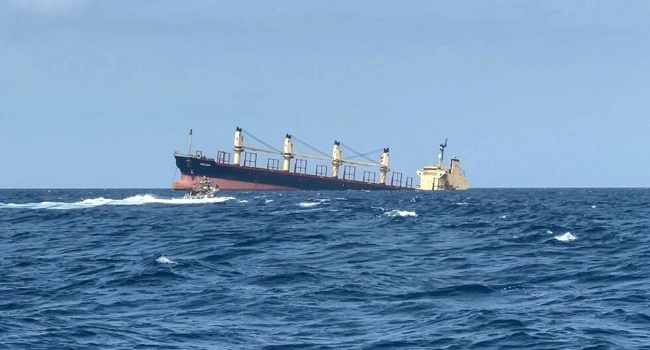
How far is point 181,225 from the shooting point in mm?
53625

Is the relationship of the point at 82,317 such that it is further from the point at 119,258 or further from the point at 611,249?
the point at 611,249

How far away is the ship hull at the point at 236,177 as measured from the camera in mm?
143125

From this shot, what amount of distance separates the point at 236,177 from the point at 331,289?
121m

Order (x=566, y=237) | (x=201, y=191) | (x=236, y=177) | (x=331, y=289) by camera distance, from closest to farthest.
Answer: (x=331, y=289) < (x=566, y=237) < (x=201, y=191) < (x=236, y=177)

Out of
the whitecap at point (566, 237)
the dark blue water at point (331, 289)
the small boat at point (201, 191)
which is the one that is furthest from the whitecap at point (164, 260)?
the small boat at point (201, 191)

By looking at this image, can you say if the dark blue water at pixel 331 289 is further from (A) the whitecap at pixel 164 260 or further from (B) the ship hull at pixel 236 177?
(B) the ship hull at pixel 236 177

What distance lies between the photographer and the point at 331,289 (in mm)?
25250

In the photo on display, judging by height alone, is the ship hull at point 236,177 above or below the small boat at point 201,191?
above

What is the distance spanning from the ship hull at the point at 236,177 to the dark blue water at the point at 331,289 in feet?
313

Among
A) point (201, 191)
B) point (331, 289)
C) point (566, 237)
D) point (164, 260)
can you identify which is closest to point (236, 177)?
point (201, 191)

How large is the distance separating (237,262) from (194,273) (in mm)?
3608

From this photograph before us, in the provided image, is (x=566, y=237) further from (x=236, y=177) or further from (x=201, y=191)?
(x=236, y=177)

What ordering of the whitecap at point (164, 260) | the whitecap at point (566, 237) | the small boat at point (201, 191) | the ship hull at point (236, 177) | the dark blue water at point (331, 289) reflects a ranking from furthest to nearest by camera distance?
the ship hull at point (236, 177), the small boat at point (201, 191), the whitecap at point (566, 237), the whitecap at point (164, 260), the dark blue water at point (331, 289)

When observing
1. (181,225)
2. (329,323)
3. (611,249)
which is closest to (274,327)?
(329,323)
